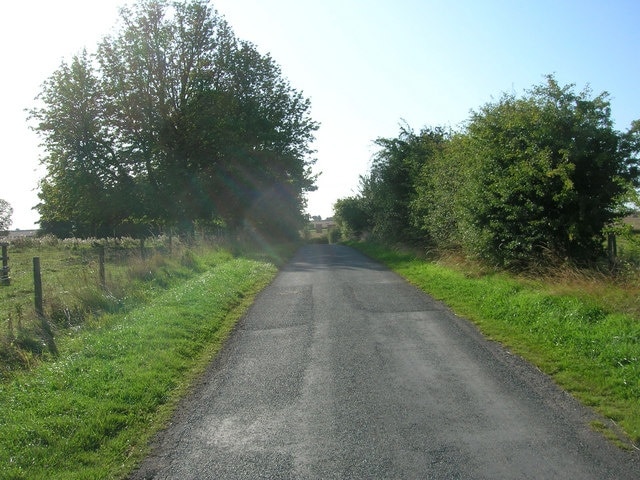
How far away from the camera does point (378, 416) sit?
5223 millimetres

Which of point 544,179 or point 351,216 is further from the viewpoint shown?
point 351,216

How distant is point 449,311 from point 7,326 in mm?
7747

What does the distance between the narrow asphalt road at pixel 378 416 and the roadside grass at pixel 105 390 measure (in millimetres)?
295

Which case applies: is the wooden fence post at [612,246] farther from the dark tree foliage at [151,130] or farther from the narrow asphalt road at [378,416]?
the dark tree foliage at [151,130]

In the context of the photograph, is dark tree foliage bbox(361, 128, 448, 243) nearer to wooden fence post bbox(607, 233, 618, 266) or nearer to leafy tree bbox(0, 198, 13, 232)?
wooden fence post bbox(607, 233, 618, 266)

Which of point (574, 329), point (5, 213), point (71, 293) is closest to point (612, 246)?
point (574, 329)

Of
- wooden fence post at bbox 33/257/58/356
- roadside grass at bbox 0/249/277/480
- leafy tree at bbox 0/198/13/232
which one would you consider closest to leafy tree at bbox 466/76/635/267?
roadside grass at bbox 0/249/277/480

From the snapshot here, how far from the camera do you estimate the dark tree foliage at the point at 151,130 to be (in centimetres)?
3244

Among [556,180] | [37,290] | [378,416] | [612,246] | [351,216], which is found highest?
[351,216]

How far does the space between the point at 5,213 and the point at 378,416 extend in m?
107

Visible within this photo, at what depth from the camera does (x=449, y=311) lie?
414 inches

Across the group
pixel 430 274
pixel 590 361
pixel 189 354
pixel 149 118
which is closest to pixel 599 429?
pixel 590 361

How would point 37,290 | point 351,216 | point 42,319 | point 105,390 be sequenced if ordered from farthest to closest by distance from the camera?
point 351,216
point 37,290
point 42,319
point 105,390

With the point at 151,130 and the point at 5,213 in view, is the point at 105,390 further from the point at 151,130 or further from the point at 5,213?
the point at 5,213
